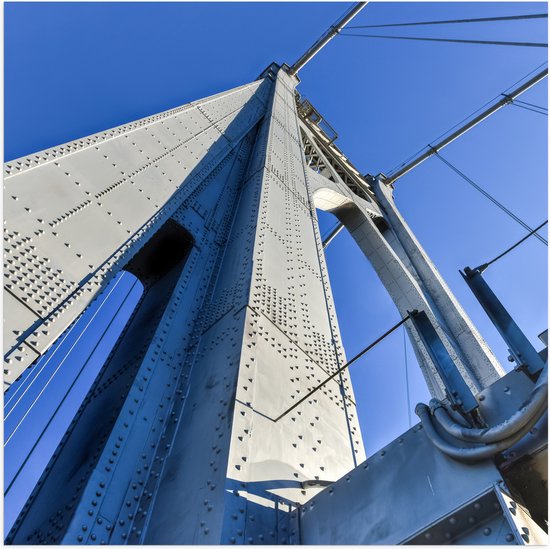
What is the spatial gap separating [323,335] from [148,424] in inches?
102

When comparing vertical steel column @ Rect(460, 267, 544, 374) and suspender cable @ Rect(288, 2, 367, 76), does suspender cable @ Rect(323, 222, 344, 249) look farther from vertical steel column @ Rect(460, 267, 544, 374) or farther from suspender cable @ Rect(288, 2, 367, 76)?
vertical steel column @ Rect(460, 267, 544, 374)

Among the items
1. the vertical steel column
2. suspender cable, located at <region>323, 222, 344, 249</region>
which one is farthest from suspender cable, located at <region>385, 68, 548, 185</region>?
the vertical steel column

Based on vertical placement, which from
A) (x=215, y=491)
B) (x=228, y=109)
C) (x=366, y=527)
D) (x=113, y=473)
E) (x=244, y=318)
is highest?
(x=228, y=109)

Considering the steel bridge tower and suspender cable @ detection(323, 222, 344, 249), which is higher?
suspender cable @ detection(323, 222, 344, 249)

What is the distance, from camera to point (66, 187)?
4875 millimetres

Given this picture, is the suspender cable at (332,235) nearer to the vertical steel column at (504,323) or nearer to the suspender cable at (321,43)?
the suspender cable at (321,43)

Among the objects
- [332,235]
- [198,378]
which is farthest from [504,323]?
[332,235]

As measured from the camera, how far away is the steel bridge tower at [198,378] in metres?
2.88

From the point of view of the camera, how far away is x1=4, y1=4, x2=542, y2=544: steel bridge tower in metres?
2.88

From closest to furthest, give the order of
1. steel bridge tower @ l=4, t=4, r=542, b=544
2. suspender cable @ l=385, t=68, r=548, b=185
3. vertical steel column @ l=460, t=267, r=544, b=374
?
vertical steel column @ l=460, t=267, r=544, b=374, steel bridge tower @ l=4, t=4, r=542, b=544, suspender cable @ l=385, t=68, r=548, b=185

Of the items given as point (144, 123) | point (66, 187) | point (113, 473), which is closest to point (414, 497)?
point (113, 473)

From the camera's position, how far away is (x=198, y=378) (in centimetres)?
449

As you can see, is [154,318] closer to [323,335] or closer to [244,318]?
[244,318]

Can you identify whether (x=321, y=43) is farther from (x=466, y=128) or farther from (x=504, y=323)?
(x=504, y=323)
